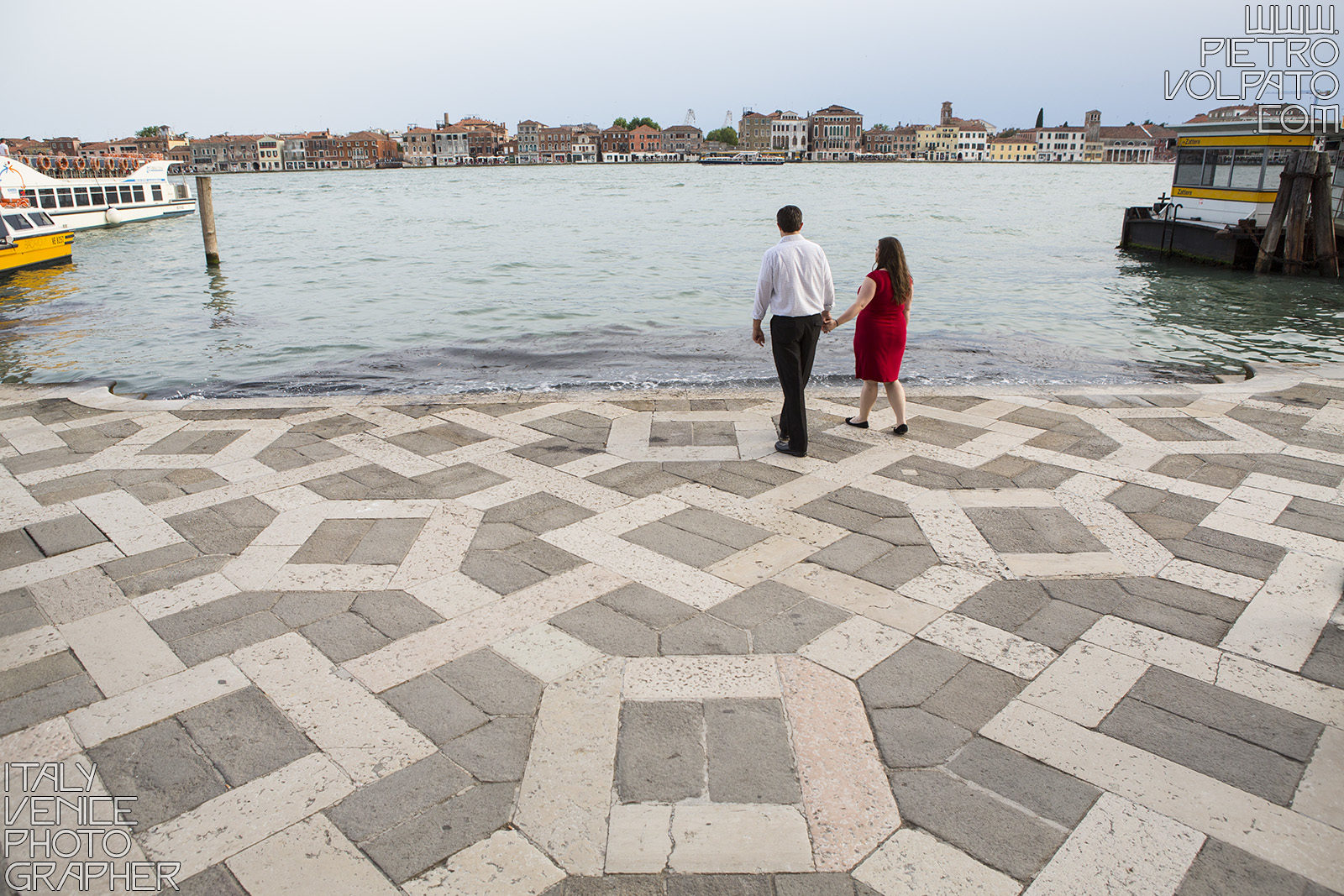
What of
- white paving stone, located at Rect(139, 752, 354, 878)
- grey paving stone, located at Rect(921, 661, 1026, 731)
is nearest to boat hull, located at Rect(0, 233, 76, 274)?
white paving stone, located at Rect(139, 752, 354, 878)

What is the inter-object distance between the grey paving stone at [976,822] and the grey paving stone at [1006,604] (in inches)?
40.0

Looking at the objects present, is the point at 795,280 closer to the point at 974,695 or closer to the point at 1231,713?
the point at 974,695

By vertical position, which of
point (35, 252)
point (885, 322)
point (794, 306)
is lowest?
point (885, 322)

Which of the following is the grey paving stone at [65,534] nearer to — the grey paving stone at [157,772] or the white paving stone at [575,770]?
the grey paving stone at [157,772]

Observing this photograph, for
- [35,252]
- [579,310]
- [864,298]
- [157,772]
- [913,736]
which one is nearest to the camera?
[157,772]

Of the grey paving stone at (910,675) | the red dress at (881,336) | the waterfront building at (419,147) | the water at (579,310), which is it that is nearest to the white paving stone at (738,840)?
the grey paving stone at (910,675)

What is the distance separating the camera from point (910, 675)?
3062 millimetres

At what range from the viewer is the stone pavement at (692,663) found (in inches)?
91.1

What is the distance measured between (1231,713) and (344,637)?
10.4 feet

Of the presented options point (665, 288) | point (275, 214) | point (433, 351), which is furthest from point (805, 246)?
point (275, 214)

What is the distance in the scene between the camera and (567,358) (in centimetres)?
1119

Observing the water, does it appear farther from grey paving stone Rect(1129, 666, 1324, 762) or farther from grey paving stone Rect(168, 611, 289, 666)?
grey paving stone Rect(1129, 666, 1324, 762)

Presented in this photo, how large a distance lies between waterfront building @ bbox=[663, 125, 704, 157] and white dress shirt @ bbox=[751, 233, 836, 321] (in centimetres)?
16522

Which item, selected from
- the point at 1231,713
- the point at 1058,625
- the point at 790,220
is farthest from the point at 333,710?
the point at 790,220
